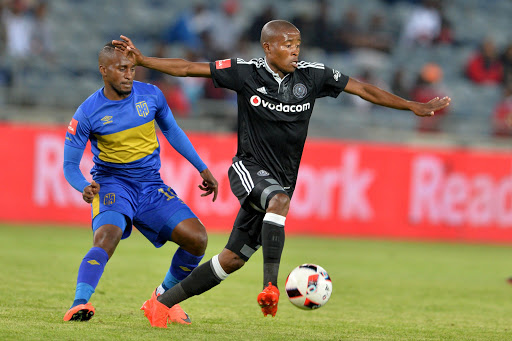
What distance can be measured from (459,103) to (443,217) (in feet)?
14.0

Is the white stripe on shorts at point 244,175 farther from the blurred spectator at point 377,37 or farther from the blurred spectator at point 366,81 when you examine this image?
the blurred spectator at point 377,37

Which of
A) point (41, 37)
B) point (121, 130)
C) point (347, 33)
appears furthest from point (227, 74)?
A: point (347, 33)

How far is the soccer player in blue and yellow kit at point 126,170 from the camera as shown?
634 cm

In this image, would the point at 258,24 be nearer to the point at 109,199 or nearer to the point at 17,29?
the point at 17,29

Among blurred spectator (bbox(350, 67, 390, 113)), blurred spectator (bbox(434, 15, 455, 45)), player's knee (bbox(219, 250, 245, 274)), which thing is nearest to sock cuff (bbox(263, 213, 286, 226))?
player's knee (bbox(219, 250, 245, 274))

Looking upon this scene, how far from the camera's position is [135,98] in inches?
260

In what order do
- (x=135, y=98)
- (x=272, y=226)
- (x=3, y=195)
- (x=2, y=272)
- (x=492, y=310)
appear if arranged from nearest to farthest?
1. (x=272, y=226)
2. (x=135, y=98)
3. (x=492, y=310)
4. (x=2, y=272)
5. (x=3, y=195)

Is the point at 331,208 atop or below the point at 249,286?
atop

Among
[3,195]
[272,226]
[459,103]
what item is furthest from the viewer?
[459,103]

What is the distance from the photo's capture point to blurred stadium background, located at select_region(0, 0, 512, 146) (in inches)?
602

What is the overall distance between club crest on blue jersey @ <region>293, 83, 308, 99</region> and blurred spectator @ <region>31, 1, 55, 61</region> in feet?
35.1

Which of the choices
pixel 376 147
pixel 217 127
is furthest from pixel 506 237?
pixel 217 127

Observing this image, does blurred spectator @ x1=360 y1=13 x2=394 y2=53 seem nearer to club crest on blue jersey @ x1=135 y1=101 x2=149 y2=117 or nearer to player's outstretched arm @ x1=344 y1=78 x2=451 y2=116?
player's outstretched arm @ x1=344 y1=78 x2=451 y2=116

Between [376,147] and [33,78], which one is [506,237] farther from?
[33,78]
